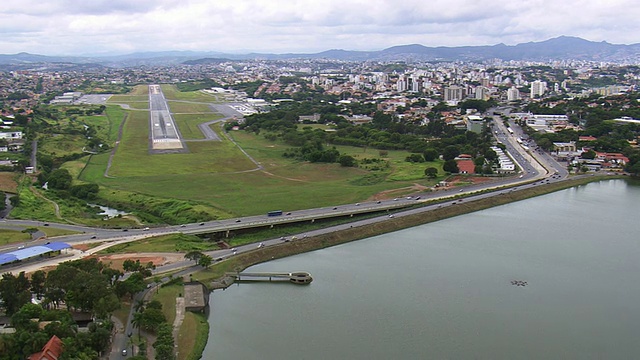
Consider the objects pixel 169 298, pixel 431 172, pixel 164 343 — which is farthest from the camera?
pixel 431 172

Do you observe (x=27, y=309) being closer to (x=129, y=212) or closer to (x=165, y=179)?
(x=129, y=212)

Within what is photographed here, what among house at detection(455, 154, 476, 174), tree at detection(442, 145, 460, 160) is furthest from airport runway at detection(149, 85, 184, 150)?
house at detection(455, 154, 476, 174)

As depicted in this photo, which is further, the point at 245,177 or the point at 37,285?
the point at 245,177

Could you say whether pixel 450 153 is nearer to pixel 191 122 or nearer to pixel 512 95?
pixel 191 122

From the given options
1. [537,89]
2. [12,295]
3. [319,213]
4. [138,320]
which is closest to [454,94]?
[537,89]

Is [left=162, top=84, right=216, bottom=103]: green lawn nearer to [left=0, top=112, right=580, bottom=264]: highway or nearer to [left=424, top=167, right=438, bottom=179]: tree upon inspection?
[left=424, top=167, right=438, bottom=179]: tree

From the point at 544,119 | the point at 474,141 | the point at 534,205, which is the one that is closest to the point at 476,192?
the point at 534,205

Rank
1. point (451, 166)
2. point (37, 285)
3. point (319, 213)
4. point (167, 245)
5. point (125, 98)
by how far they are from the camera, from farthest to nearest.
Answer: point (125, 98), point (451, 166), point (319, 213), point (167, 245), point (37, 285)

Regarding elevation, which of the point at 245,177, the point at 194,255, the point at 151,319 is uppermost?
the point at 245,177
